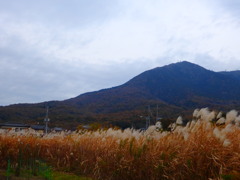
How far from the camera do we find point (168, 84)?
108562 mm

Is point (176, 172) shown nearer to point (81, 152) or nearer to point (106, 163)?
point (106, 163)

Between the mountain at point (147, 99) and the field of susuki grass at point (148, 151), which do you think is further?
the mountain at point (147, 99)

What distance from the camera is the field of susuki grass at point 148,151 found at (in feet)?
17.9

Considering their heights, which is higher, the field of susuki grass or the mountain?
the mountain

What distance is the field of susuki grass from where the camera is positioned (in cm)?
545

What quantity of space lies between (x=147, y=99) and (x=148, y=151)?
236 ft

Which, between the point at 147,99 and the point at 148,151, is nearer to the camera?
the point at 148,151

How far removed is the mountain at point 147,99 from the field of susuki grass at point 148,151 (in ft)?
94.9

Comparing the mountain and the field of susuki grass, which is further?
the mountain

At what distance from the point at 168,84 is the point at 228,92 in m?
20.0

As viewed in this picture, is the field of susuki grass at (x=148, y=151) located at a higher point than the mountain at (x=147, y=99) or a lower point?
lower

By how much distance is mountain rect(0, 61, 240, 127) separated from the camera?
2147 inches

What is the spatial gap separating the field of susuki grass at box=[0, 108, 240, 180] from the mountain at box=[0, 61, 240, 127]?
28912 mm

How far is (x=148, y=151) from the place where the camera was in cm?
662
